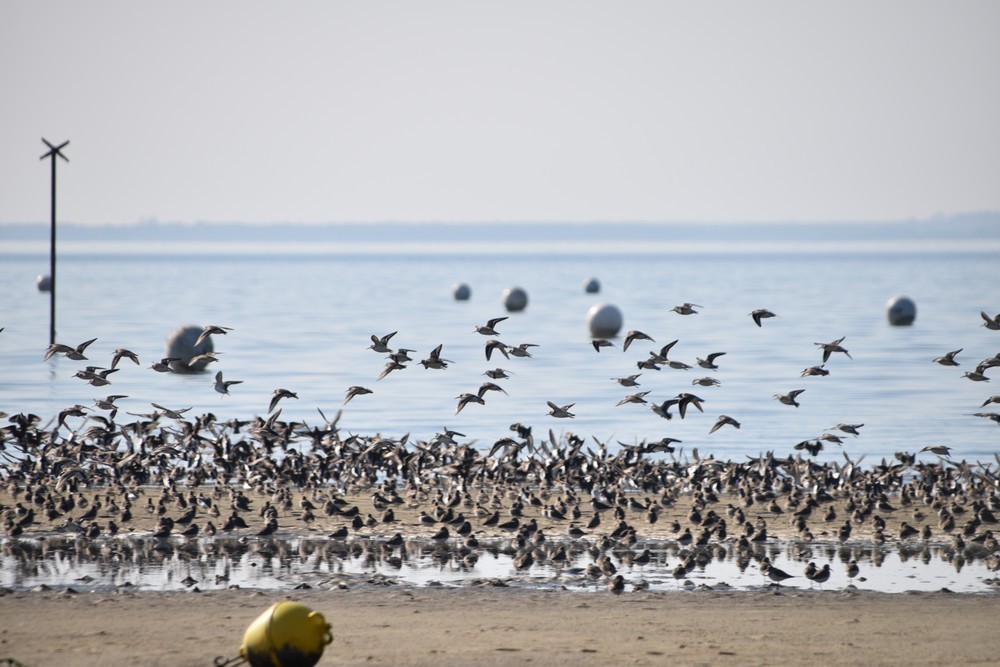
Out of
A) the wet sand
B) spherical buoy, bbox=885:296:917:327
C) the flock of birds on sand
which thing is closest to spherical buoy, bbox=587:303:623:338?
spherical buoy, bbox=885:296:917:327

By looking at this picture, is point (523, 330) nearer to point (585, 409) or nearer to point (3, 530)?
point (585, 409)

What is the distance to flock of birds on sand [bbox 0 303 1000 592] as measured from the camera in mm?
19844

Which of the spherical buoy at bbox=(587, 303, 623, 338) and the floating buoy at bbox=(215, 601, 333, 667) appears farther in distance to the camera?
the spherical buoy at bbox=(587, 303, 623, 338)

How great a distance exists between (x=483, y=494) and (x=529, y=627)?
312 inches

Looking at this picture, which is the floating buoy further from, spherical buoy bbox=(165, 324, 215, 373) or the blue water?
spherical buoy bbox=(165, 324, 215, 373)

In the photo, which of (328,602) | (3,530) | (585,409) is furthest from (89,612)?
(585,409)

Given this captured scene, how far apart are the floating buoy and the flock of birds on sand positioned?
6.08 metres

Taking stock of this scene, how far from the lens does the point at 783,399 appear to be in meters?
26.0

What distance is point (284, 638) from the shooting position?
12.1 metres

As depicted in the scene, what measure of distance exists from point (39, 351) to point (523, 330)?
24734mm

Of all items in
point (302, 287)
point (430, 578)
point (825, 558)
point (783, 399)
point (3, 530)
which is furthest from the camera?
point (302, 287)

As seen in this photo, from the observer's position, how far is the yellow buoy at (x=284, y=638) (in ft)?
39.5

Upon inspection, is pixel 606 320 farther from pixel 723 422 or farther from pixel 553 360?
pixel 723 422

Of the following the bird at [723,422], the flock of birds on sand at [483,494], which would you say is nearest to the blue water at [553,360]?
the bird at [723,422]
